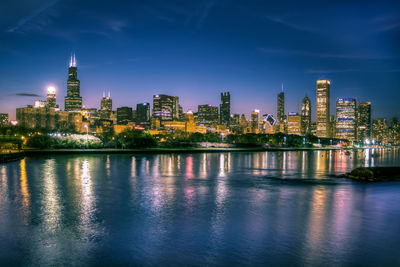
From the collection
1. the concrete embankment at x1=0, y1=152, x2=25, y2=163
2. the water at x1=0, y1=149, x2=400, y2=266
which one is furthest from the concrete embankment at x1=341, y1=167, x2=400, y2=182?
the concrete embankment at x1=0, y1=152, x2=25, y2=163

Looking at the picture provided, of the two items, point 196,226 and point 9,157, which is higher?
point 196,226

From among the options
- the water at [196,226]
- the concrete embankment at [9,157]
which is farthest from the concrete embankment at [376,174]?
the concrete embankment at [9,157]

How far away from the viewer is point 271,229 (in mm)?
12109

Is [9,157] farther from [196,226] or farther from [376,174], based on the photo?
[376,174]

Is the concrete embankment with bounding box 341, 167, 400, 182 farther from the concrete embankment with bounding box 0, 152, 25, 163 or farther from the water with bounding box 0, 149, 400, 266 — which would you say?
the concrete embankment with bounding box 0, 152, 25, 163

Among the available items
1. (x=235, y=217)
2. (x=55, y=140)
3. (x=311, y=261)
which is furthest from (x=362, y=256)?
(x=55, y=140)

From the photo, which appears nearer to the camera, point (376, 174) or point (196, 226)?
point (196, 226)

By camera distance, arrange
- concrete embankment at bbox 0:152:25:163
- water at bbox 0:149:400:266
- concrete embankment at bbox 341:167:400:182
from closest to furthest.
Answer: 1. water at bbox 0:149:400:266
2. concrete embankment at bbox 341:167:400:182
3. concrete embankment at bbox 0:152:25:163

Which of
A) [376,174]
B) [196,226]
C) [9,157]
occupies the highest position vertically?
[376,174]

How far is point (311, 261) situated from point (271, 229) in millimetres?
3166

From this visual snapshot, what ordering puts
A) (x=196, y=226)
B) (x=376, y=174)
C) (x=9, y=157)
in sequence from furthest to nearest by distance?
(x=9, y=157), (x=376, y=174), (x=196, y=226)

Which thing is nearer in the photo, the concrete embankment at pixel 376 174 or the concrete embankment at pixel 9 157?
the concrete embankment at pixel 376 174

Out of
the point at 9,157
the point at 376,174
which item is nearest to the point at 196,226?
the point at 376,174

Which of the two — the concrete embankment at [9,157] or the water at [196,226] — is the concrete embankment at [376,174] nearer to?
the water at [196,226]
